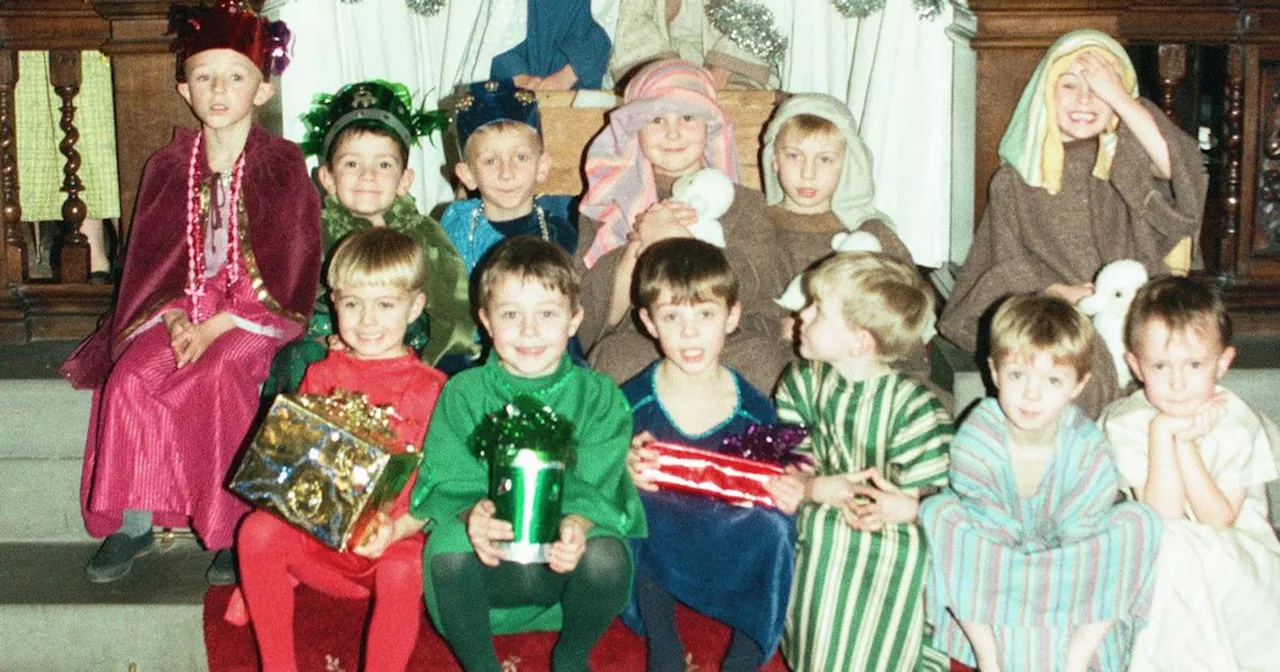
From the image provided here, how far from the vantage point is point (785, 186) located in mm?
4336

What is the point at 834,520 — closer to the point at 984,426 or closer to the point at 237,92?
the point at 984,426

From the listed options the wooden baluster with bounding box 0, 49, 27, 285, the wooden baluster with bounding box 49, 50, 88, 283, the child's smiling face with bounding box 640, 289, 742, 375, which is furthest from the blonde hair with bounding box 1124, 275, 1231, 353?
the wooden baluster with bounding box 0, 49, 27, 285

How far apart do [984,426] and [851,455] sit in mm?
296

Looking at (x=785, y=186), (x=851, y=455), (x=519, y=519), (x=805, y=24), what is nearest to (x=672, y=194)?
(x=785, y=186)

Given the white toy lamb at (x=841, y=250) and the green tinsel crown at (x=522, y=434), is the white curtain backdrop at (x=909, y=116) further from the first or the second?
the green tinsel crown at (x=522, y=434)

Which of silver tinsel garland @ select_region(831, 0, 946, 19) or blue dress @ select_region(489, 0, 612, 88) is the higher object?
silver tinsel garland @ select_region(831, 0, 946, 19)

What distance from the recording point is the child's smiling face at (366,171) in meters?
4.14

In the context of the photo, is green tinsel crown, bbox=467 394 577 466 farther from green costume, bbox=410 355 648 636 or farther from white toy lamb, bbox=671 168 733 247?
white toy lamb, bbox=671 168 733 247

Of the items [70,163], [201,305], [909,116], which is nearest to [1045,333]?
[201,305]

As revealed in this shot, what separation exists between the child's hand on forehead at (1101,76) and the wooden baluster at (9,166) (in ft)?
9.80

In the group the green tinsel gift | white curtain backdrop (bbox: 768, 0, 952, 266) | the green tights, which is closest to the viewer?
the green tinsel gift

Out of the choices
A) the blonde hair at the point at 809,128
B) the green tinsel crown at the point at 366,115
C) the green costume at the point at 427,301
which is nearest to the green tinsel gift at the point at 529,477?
the green costume at the point at 427,301

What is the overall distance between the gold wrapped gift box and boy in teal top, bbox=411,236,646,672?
15 centimetres

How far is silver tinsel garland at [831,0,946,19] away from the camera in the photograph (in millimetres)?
5422
